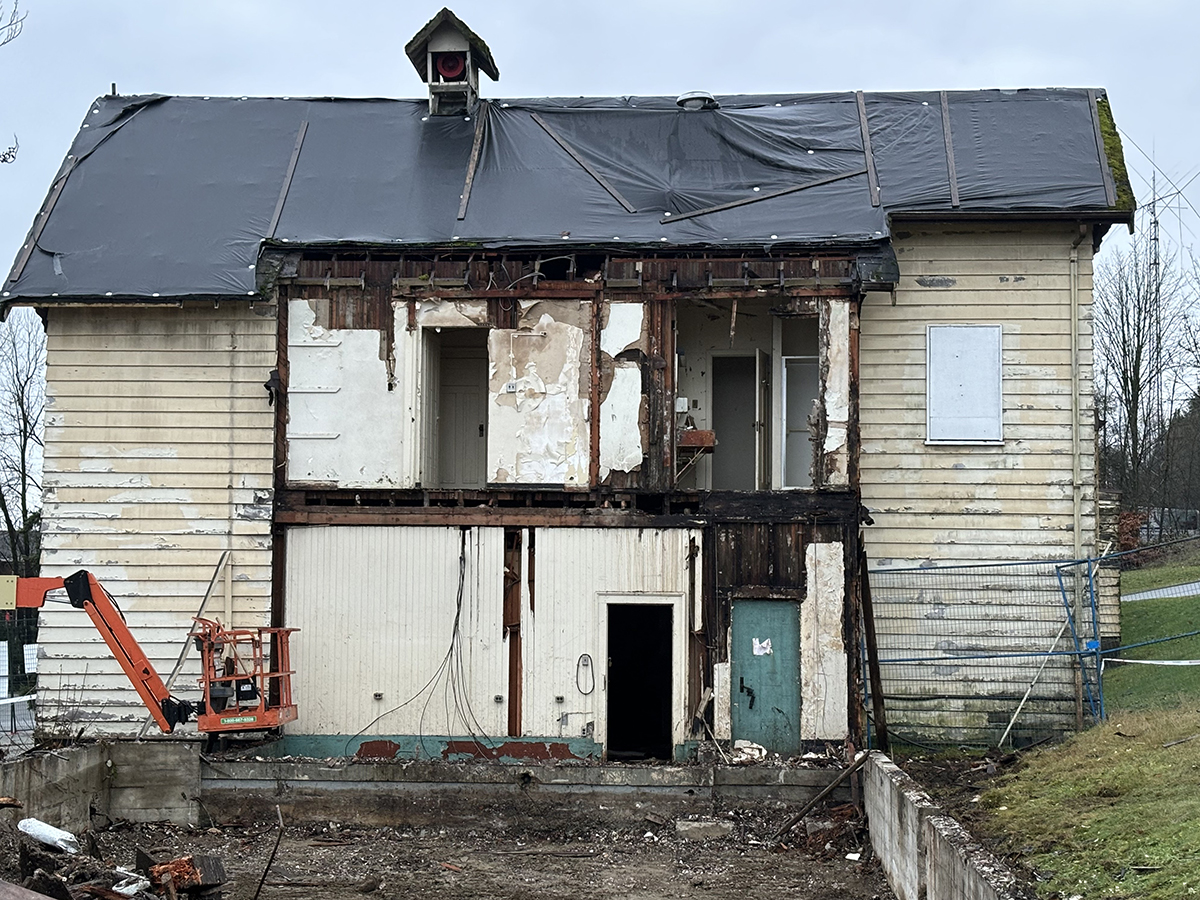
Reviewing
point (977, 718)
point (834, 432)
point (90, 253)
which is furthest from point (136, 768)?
point (977, 718)

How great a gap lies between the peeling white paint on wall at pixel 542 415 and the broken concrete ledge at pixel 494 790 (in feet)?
12.8

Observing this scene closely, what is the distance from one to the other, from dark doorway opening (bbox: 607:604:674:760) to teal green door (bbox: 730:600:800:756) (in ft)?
9.42

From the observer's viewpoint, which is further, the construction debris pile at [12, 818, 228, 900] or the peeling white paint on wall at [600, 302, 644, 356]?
the peeling white paint on wall at [600, 302, 644, 356]

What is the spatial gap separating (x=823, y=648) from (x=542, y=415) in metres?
4.76

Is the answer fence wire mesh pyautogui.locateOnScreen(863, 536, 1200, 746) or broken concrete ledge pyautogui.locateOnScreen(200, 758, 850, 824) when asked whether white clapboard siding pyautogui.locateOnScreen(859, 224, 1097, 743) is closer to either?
fence wire mesh pyautogui.locateOnScreen(863, 536, 1200, 746)

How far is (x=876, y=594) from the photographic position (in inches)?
683

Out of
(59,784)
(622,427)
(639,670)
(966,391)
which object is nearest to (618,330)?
(622,427)

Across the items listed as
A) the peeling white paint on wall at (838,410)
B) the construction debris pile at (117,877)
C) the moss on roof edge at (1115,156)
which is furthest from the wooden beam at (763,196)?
the construction debris pile at (117,877)

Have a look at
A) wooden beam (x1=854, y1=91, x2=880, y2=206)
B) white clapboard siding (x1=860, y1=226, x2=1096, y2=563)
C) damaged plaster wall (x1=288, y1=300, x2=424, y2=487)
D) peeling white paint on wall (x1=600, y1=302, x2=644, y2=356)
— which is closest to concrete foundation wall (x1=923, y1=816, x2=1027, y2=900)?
white clapboard siding (x1=860, y1=226, x2=1096, y2=563)

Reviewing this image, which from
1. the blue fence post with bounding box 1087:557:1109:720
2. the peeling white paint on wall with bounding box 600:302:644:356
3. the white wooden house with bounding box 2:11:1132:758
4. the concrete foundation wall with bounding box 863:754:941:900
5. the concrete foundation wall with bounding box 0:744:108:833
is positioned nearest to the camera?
the concrete foundation wall with bounding box 863:754:941:900

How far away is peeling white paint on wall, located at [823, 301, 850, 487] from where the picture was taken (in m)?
16.4

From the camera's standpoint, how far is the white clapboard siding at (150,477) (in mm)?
17000

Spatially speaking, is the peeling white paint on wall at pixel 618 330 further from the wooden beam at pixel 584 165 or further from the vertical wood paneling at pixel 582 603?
the vertical wood paneling at pixel 582 603

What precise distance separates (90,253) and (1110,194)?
13904 millimetres
